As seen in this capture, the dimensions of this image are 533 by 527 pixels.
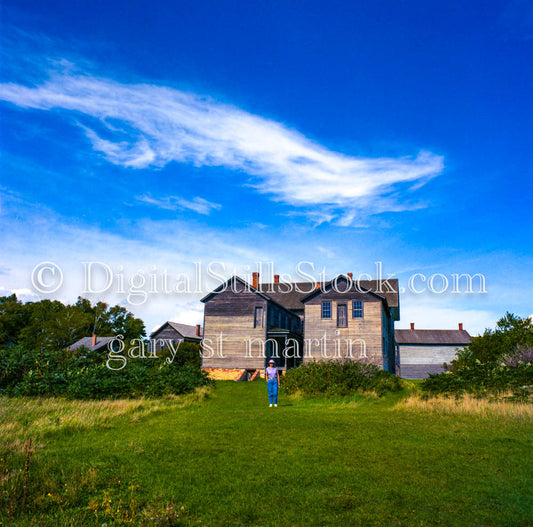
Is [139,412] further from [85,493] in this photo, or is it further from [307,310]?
[307,310]

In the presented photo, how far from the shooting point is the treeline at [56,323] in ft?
204

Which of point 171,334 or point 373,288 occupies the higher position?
point 373,288

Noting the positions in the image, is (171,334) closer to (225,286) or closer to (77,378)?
(225,286)

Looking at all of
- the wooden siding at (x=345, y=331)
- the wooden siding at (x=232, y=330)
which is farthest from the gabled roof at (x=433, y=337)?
the wooden siding at (x=232, y=330)

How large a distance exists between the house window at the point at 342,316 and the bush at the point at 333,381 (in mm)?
11447

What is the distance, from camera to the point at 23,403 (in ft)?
52.5

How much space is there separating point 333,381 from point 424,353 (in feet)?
104

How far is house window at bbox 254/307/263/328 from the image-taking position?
35.6 m

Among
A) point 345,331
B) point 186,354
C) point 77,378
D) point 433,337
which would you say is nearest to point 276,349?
point 345,331

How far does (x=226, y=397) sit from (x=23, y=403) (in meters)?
8.31

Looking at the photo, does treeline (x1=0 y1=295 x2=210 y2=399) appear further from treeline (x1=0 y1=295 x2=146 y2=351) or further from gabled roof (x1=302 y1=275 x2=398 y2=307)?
treeline (x1=0 y1=295 x2=146 y2=351)

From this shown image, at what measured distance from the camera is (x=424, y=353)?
48750 mm

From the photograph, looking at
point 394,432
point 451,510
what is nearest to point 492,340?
point 394,432

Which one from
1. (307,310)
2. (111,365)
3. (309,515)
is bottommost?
(309,515)
